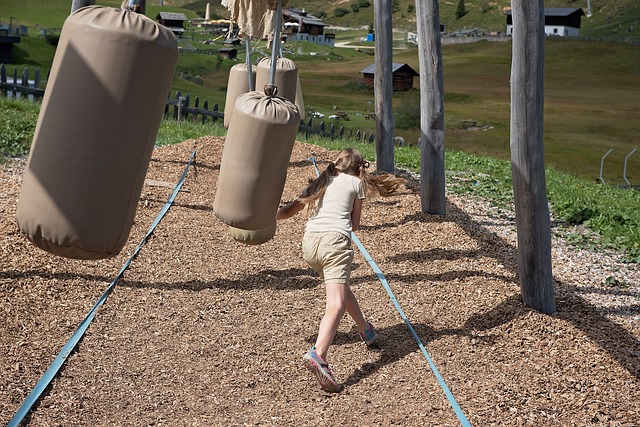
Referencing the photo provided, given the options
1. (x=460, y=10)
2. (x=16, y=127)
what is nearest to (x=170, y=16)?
(x=460, y=10)

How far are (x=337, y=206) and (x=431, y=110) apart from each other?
459cm

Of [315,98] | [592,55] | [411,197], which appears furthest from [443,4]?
[411,197]

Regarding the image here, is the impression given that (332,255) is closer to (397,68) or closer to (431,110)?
(431,110)

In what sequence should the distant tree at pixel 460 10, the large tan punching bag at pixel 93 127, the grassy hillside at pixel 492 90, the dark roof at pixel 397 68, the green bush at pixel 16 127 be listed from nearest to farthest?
the large tan punching bag at pixel 93 127 → the green bush at pixel 16 127 → the grassy hillside at pixel 492 90 → the dark roof at pixel 397 68 → the distant tree at pixel 460 10

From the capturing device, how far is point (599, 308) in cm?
772

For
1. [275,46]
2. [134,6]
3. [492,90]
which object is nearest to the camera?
Answer: [134,6]

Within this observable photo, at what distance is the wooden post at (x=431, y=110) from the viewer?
10352mm

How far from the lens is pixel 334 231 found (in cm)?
615

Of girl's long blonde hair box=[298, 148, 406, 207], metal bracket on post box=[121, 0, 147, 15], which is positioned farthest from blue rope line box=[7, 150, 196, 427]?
metal bracket on post box=[121, 0, 147, 15]

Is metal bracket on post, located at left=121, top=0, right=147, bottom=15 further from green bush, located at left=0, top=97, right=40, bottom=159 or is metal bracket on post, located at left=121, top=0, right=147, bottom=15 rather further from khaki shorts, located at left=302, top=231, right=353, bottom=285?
green bush, located at left=0, top=97, right=40, bottom=159

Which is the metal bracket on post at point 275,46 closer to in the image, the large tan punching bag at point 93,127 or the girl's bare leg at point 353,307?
the girl's bare leg at point 353,307

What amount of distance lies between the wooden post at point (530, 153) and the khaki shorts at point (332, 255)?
5.28 ft

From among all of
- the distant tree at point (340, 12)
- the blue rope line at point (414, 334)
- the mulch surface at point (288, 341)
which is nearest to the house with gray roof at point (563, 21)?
the distant tree at point (340, 12)

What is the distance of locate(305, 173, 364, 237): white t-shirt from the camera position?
6184 millimetres
